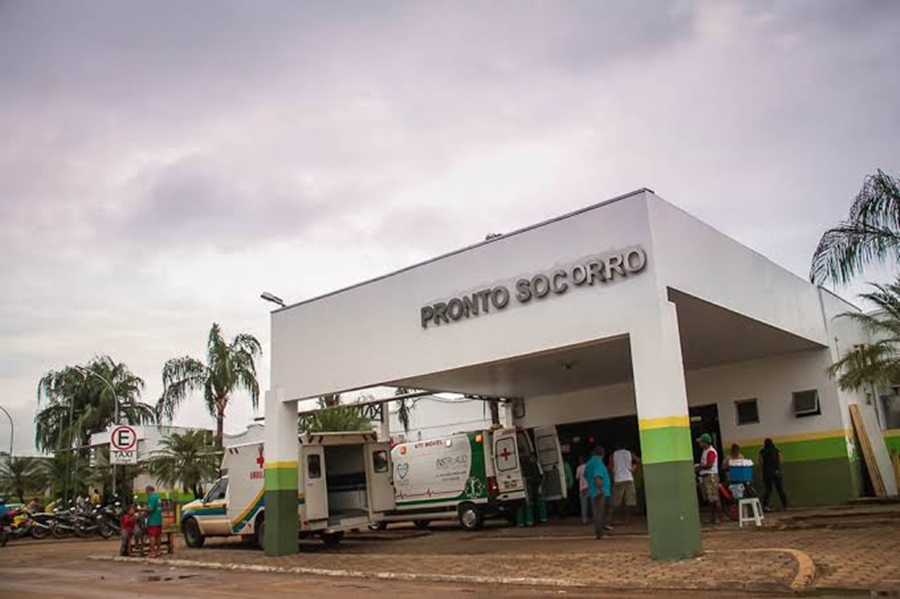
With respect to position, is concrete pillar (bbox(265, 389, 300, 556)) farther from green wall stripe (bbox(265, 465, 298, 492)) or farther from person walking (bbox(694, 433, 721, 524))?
person walking (bbox(694, 433, 721, 524))

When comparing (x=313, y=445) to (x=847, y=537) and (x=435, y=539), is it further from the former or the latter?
(x=847, y=537)

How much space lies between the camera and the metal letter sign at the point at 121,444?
2264 centimetres

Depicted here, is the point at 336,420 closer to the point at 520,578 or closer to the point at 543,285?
the point at 543,285

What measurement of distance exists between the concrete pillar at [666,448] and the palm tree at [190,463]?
24548 mm

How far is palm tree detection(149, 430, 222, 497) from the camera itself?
32.8 metres

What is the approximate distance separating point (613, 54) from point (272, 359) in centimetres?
979

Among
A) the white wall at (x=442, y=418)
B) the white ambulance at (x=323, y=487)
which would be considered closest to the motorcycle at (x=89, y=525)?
the white ambulance at (x=323, y=487)

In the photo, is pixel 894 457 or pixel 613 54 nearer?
pixel 613 54

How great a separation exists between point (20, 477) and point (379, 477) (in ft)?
107

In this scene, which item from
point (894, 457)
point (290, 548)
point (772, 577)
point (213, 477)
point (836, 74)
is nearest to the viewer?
point (772, 577)

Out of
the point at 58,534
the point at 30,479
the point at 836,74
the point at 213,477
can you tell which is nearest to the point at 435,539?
the point at 836,74

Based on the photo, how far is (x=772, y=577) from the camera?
29.7 ft

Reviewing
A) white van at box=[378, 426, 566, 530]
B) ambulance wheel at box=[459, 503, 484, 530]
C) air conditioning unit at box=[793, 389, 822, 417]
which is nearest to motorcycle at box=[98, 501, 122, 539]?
white van at box=[378, 426, 566, 530]

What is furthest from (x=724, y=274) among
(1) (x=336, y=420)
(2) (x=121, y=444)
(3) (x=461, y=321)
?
(1) (x=336, y=420)
